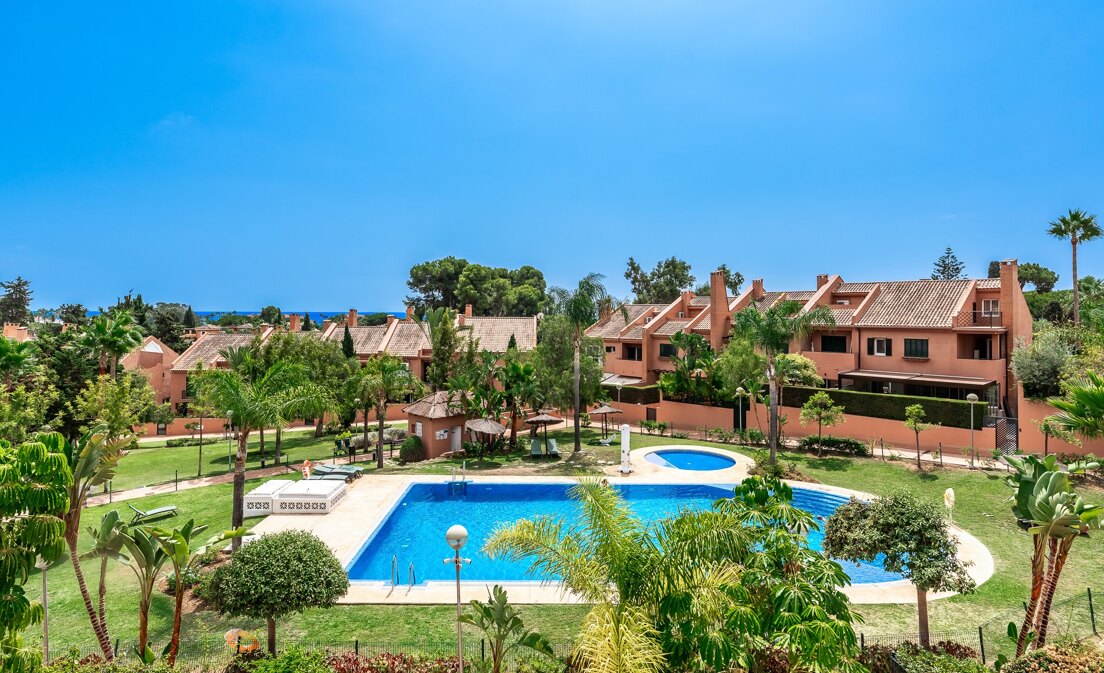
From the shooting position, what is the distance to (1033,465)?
31.3 ft

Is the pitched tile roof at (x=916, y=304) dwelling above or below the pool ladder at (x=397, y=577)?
above

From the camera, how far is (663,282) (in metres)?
84.9

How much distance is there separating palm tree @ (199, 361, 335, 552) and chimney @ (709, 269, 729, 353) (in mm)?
31456

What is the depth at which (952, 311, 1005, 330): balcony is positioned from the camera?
105ft

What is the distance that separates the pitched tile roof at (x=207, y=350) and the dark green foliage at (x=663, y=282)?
5539 centimetres

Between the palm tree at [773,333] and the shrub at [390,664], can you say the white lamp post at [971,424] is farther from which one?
the shrub at [390,664]

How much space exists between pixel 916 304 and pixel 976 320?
11.0 ft

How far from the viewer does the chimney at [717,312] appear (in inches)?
1646

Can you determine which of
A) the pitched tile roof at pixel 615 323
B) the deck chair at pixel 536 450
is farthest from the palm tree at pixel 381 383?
the pitched tile roof at pixel 615 323

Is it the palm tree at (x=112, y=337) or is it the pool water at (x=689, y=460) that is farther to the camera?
the palm tree at (x=112, y=337)

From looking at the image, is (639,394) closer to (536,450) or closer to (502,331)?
Answer: (536,450)

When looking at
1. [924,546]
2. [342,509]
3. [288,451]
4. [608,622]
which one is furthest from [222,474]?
[924,546]

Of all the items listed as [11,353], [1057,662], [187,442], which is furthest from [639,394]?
[11,353]

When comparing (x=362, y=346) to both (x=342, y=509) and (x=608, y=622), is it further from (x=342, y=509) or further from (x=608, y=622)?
(x=608, y=622)
